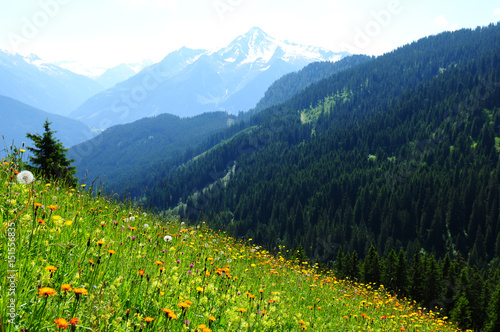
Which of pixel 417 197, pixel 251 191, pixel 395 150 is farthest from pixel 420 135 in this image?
pixel 251 191

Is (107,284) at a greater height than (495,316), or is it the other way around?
(107,284)

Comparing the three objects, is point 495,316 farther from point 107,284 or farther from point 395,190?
point 395,190

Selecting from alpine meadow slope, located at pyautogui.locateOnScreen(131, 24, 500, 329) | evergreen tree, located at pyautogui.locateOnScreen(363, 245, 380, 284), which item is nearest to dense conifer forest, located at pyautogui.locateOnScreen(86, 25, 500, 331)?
evergreen tree, located at pyautogui.locateOnScreen(363, 245, 380, 284)

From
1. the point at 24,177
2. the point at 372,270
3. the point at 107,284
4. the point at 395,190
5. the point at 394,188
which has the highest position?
the point at 24,177

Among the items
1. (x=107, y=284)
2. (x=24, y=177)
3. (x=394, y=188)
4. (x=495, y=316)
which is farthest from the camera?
(x=394, y=188)

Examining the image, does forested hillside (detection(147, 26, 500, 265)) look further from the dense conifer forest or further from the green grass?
the green grass

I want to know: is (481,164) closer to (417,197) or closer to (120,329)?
(417,197)

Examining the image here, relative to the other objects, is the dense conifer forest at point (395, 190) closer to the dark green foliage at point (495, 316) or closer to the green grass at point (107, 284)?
the dark green foliage at point (495, 316)

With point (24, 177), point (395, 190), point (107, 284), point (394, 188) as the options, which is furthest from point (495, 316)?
point (394, 188)

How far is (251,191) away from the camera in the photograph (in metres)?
150

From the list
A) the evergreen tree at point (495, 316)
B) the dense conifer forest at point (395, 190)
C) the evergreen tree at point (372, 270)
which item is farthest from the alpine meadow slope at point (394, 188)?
the evergreen tree at point (495, 316)

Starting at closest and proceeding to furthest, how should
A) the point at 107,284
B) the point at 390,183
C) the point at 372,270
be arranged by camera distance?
the point at 107,284 < the point at 372,270 < the point at 390,183

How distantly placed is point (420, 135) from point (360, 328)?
178256mm

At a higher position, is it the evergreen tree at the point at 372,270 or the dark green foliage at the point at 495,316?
the dark green foliage at the point at 495,316
